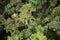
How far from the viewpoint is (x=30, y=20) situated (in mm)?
6539

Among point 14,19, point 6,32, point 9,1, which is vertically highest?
point 9,1

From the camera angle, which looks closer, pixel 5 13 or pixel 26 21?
pixel 26 21

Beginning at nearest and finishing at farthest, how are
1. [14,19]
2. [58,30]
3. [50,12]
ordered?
[58,30] < [50,12] < [14,19]

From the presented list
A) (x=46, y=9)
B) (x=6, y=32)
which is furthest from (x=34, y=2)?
(x=6, y=32)

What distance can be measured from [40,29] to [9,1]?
1811 millimetres

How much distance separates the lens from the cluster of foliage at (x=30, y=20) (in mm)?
6207

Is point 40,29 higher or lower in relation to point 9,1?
lower

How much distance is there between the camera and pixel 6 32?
279 inches

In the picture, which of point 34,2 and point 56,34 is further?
point 34,2

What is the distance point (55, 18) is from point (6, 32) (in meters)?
1.95

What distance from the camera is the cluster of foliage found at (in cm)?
621

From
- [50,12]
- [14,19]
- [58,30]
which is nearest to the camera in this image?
[58,30]

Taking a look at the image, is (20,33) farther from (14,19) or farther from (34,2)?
(34,2)

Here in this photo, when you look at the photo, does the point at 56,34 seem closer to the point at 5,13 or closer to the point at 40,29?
the point at 40,29
